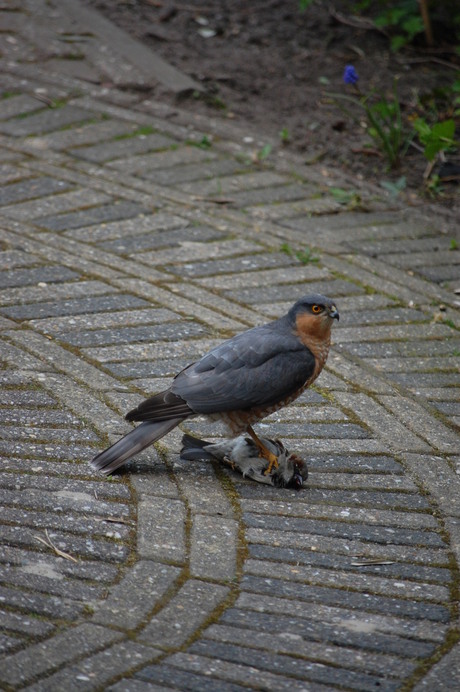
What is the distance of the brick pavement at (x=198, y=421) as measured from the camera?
8.67ft

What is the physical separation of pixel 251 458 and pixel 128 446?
0.48 m

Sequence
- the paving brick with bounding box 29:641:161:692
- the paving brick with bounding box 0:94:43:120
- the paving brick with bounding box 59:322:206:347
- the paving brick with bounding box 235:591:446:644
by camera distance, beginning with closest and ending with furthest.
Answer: the paving brick with bounding box 29:641:161:692 < the paving brick with bounding box 235:591:446:644 < the paving brick with bounding box 59:322:206:347 < the paving brick with bounding box 0:94:43:120

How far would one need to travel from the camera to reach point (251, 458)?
3.51 m

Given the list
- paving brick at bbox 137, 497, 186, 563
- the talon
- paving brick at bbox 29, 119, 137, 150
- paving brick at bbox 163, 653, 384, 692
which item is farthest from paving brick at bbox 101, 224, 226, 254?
paving brick at bbox 163, 653, 384, 692

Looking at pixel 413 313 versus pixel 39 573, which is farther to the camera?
pixel 413 313

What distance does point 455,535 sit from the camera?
323cm

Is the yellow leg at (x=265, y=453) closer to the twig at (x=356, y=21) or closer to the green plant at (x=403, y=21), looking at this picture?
the green plant at (x=403, y=21)

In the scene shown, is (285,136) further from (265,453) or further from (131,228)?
(265,453)

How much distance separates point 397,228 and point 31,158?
2.29 m

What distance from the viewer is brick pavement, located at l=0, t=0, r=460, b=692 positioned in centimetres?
264

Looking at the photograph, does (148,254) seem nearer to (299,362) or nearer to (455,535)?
(299,362)

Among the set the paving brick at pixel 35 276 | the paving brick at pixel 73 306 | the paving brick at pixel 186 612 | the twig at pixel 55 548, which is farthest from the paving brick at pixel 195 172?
the paving brick at pixel 186 612

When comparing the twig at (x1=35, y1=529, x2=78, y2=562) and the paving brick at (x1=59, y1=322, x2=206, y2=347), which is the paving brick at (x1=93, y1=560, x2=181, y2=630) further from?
the paving brick at (x1=59, y1=322, x2=206, y2=347)

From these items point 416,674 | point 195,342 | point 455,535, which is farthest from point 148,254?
point 416,674
